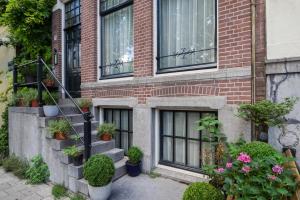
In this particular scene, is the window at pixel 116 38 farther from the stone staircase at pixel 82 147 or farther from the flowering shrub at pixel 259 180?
the flowering shrub at pixel 259 180

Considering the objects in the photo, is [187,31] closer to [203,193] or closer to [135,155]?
[135,155]

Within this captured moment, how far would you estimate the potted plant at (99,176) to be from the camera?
390cm

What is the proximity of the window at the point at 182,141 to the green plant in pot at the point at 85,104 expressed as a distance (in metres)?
2.06

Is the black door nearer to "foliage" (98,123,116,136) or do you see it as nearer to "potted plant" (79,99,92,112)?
"potted plant" (79,99,92,112)

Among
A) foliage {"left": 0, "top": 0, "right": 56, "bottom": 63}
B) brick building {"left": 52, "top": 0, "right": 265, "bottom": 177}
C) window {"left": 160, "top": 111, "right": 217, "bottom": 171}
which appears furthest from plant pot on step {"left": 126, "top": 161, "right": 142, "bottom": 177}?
foliage {"left": 0, "top": 0, "right": 56, "bottom": 63}

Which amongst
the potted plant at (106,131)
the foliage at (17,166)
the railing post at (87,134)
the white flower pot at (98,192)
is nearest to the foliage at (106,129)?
the potted plant at (106,131)

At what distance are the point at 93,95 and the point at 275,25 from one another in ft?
14.3

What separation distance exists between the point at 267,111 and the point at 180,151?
1.99 metres

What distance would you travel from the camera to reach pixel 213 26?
434 centimetres

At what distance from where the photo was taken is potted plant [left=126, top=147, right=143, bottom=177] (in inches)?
194

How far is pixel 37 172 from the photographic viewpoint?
5.22 meters

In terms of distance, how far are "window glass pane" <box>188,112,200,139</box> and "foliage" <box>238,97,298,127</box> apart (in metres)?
1.14

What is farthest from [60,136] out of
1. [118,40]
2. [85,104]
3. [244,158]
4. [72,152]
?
[244,158]

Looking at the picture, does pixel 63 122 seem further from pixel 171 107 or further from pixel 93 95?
pixel 171 107
